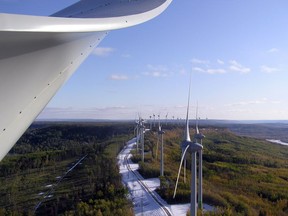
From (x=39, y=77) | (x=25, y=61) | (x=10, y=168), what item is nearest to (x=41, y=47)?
(x=25, y=61)

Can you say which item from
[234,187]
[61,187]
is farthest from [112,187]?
[61,187]

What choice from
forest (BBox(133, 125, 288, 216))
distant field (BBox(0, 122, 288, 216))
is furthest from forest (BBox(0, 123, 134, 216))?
forest (BBox(133, 125, 288, 216))

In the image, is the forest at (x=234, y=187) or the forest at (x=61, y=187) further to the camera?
the forest at (x=61, y=187)

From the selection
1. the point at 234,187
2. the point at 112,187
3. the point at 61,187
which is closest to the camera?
the point at 112,187

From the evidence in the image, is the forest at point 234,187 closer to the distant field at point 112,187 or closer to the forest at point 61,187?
the distant field at point 112,187

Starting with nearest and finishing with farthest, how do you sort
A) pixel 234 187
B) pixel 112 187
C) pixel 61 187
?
1. pixel 112 187
2. pixel 234 187
3. pixel 61 187

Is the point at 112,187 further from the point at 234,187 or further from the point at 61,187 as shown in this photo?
the point at 61,187

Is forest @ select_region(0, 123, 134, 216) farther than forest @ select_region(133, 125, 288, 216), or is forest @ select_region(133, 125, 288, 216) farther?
forest @ select_region(0, 123, 134, 216)

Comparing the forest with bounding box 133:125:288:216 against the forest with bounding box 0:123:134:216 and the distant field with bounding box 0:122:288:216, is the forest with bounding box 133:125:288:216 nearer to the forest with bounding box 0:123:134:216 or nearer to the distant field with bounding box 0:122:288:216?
the distant field with bounding box 0:122:288:216

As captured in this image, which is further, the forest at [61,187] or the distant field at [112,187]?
the forest at [61,187]

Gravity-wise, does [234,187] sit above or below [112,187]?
below

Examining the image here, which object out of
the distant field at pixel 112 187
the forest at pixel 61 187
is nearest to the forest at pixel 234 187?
the distant field at pixel 112 187

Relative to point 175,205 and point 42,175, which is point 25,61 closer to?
point 175,205
